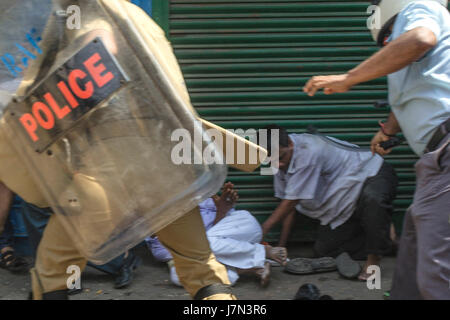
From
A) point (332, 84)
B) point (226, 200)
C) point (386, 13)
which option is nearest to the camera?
point (332, 84)

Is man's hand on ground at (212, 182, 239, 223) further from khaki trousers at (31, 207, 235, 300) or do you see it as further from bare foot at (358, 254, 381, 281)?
khaki trousers at (31, 207, 235, 300)

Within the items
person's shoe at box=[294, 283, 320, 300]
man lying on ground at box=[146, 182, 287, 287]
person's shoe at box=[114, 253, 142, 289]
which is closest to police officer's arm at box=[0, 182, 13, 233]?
person's shoe at box=[114, 253, 142, 289]

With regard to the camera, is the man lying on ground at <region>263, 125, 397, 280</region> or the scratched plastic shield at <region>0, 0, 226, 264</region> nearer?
the scratched plastic shield at <region>0, 0, 226, 264</region>

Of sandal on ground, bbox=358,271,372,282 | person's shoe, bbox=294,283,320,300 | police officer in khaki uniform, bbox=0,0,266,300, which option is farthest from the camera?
sandal on ground, bbox=358,271,372,282

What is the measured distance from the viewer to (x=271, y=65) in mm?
4496

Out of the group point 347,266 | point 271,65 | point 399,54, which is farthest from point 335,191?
point 399,54

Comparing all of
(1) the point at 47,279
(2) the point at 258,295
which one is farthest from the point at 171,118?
(2) the point at 258,295

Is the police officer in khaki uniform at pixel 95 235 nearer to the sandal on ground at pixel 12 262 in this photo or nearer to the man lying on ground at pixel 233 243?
the man lying on ground at pixel 233 243

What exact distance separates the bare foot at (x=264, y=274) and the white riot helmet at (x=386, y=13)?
1803 mm

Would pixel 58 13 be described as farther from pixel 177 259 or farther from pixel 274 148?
pixel 274 148

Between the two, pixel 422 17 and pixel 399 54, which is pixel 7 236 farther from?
pixel 422 17

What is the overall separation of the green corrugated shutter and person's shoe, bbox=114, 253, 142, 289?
0.96m

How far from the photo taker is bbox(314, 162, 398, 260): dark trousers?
416cm

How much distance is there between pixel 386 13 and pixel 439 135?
2.08 ft
